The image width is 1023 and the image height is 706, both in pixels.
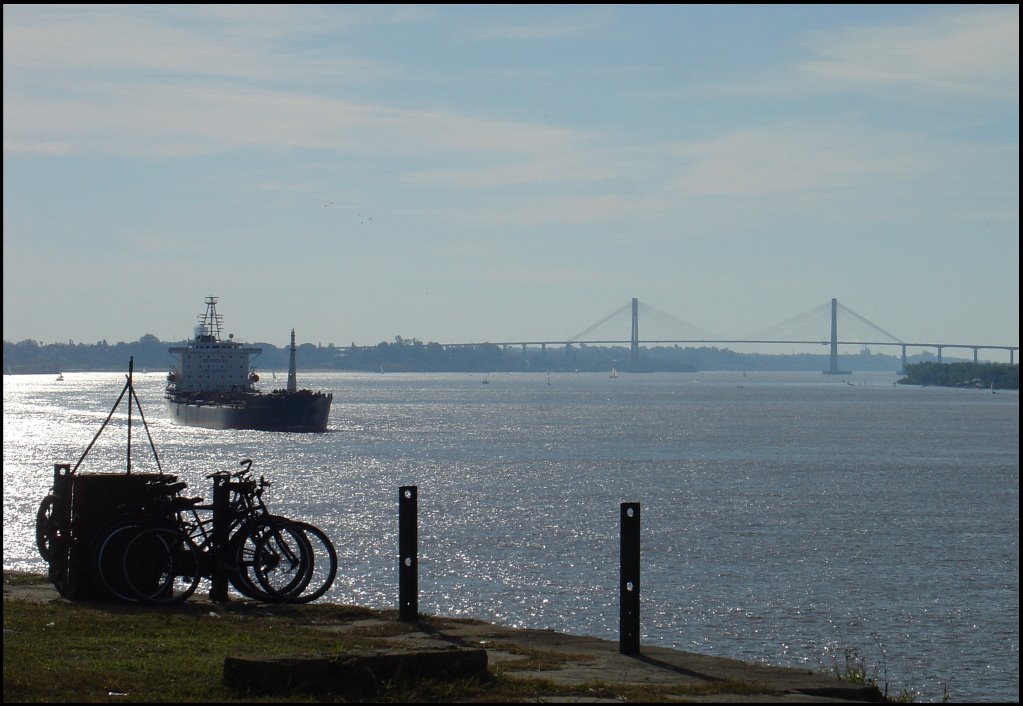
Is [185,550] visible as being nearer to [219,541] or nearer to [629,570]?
[219,541]

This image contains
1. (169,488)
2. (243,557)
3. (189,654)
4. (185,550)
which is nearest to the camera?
(189,654)

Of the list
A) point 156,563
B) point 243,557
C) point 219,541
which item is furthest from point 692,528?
point 156,563

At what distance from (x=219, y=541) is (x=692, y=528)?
22531mm

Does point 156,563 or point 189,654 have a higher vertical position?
point 156,563

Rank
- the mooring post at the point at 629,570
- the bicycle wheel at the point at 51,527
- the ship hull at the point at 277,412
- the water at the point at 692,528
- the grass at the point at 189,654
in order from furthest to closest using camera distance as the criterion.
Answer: the ship hull at the point at 277,412, the water at the point at 692,528, the bicycle wheel at the point at 51,527, the mooring post at the point at 629,570, the grass at the point at 189,654

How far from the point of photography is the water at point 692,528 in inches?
721

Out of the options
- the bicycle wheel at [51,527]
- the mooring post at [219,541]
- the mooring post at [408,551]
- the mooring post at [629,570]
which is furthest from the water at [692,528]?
the bicycle wheel at [51,527]

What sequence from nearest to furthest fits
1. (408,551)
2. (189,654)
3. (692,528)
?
(189,654) < (408,551) < (692,528)

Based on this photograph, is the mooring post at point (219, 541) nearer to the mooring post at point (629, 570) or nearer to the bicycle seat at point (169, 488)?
the bicycle seat at point (169, 488)

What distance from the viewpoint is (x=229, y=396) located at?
8994cm

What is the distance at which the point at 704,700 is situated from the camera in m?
6.45

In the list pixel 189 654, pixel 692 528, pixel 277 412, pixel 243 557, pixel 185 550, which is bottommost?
pixel 692 528

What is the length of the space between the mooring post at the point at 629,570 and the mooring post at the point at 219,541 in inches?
119

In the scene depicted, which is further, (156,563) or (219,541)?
(219,541)
